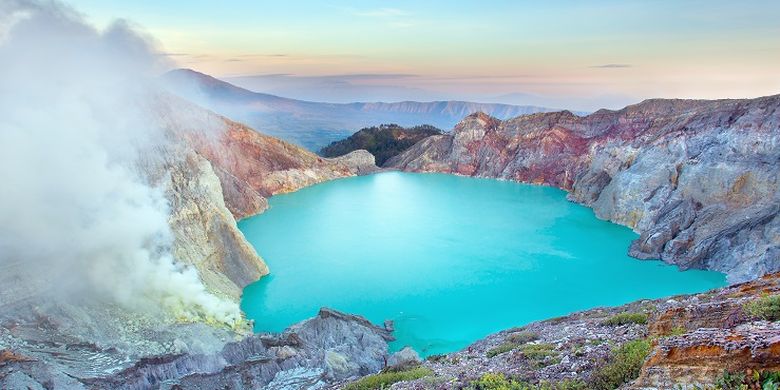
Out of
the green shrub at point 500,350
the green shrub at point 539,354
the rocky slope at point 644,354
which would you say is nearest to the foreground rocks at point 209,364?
the rocky slope at point 644,354

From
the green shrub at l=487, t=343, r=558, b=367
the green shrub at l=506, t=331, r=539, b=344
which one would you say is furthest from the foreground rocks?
the green shrub at l=487, t=343, r=558, b=367

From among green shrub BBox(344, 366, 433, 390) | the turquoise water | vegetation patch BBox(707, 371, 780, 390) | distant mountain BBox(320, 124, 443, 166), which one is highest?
distant mountain BBox(320, 124, 443, 166)

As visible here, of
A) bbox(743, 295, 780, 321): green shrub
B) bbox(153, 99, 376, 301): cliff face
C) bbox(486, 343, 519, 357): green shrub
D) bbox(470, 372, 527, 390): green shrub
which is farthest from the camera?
bbox(153, 99, 376, 301): cliff face

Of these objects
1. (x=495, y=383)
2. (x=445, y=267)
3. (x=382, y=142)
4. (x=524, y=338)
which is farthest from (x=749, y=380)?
(x=382, y=142)

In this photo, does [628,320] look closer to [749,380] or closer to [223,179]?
[749,380]

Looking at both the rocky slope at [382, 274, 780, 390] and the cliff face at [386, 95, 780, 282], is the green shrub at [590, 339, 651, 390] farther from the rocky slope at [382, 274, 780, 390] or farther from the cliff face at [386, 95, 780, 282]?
the cliff face at [386, 95, 780, 282]

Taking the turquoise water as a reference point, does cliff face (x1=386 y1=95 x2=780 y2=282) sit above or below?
above

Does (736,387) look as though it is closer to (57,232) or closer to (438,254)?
(57,232)
